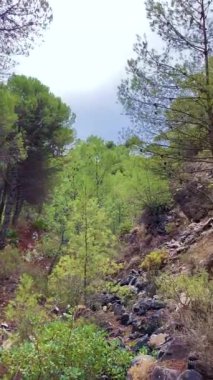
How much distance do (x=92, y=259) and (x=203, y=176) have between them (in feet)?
11.1

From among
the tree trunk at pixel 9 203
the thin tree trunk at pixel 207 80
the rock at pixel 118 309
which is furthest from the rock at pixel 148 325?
the tree trunk at pixel 9 203

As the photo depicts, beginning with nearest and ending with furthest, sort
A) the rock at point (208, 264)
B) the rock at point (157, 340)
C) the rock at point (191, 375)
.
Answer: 1. the rock at point (191, 375)
2. the rock at point (157, 340)
3. the rock at point (208, 264)

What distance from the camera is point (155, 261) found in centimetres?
1511

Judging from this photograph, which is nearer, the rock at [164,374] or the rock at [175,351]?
the rock at [164,374]

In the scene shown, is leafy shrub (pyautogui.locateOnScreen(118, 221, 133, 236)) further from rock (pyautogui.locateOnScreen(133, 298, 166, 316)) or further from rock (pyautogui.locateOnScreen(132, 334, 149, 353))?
rock (pyautogui.locateOnScreen(132, 334, 149, 353))

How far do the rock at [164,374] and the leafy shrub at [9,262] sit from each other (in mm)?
11450

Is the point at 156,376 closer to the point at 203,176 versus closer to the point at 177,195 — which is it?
the point at 203,176

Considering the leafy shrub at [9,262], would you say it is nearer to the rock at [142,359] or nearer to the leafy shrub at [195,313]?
the leafy shrub at [195,313]

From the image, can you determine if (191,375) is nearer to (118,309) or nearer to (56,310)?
(118,309)

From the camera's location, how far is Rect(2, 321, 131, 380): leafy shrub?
7.27m

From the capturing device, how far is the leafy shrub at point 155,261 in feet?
49.1

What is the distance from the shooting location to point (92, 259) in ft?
42.5

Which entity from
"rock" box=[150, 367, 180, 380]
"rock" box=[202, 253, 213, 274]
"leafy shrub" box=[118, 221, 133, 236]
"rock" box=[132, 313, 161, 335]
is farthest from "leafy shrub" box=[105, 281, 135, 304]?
"leafy shrub" box=[118, 221, 133, 236]

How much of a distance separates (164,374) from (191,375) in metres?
0.38
